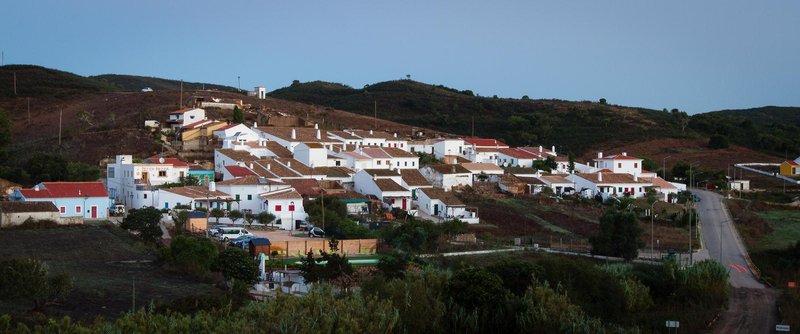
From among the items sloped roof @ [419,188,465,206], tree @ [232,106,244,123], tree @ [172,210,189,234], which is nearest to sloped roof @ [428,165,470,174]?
sloped roof @ [419,188,465,206]

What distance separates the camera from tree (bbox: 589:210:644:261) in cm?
3511

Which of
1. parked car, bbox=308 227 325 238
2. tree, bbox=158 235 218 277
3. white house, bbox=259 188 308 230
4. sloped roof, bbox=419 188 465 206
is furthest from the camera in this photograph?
sloped roof, bbox=419 188 465 206

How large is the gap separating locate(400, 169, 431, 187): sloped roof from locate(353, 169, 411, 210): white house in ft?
1.46

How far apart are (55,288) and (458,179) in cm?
3110

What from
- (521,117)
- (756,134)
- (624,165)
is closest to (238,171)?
(624,165)

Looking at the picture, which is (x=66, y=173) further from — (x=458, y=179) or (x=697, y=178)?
(x=697, y=178)

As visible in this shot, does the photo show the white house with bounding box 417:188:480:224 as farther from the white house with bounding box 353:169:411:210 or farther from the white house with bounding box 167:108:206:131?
the white house with bounding box 167:108:206:131

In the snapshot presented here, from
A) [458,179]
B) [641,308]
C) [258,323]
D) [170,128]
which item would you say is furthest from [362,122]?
[258,323]

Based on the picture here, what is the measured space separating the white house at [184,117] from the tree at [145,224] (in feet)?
89.0

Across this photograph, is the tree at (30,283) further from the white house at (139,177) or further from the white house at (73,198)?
the white house at (139,177)

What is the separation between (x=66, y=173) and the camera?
45125 mm

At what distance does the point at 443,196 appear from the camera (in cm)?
4497

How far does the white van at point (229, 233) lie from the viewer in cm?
3462

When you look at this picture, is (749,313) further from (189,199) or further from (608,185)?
(608,185)
